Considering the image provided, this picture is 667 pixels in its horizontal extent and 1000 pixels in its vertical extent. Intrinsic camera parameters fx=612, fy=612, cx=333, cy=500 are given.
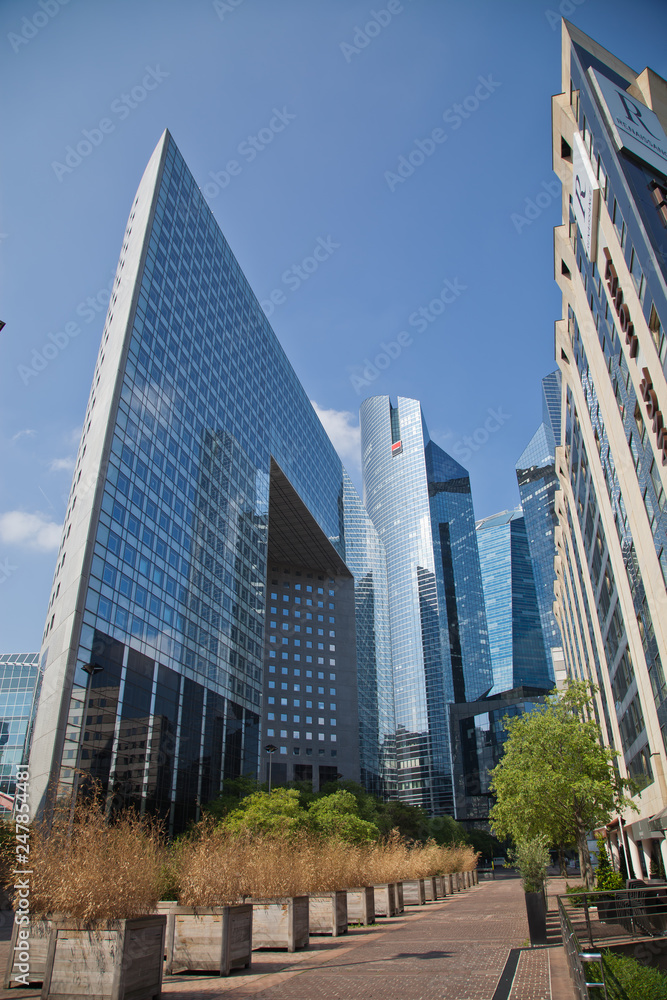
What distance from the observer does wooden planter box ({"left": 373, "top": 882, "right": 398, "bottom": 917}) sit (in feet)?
86.8

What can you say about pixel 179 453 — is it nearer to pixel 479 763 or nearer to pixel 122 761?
pixel 122 761

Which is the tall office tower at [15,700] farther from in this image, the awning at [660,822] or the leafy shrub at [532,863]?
the leafy shrub at [532,863]

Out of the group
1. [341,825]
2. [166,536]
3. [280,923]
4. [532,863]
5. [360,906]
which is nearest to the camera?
[280,923]

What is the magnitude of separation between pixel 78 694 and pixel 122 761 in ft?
21.2

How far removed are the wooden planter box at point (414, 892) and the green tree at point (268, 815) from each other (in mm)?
7500

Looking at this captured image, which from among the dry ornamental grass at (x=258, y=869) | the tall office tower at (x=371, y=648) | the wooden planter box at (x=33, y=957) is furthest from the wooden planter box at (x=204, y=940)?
the tall office tower at (x=371, y=648)

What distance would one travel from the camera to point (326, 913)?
20094 mm

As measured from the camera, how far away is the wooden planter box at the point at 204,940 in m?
13.4

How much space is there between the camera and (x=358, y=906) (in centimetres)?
2277

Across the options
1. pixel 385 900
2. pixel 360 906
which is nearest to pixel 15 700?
pixel 385 900

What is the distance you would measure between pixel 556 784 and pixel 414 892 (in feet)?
37.2

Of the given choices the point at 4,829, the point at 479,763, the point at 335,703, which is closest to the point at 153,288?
the point at 4,829

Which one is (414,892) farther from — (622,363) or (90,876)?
(622,363)

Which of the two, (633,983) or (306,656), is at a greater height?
(306,656)
